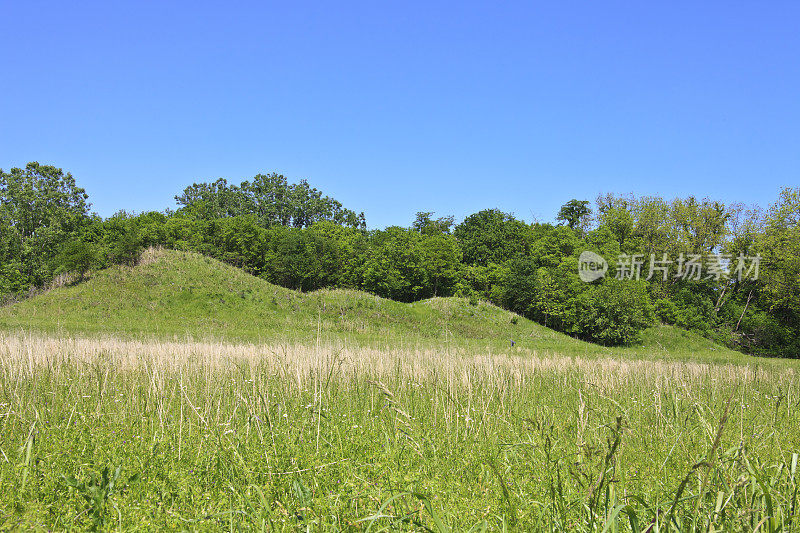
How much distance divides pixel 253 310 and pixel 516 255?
3152 centimetres

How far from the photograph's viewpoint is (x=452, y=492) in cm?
290

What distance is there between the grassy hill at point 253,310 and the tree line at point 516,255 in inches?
148

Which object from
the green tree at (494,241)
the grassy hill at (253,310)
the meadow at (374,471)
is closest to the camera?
the meadow at (374,471)

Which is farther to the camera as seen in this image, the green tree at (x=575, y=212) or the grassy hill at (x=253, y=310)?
the green tree at (x=575, y=212)

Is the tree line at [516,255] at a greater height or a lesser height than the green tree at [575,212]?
lesser

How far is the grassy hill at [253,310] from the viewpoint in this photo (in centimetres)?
3003

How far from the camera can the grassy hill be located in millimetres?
30031

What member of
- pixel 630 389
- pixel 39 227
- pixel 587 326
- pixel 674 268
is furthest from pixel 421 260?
pixel 39 227

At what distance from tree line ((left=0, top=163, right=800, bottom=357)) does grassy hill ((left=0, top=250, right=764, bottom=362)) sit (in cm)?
375

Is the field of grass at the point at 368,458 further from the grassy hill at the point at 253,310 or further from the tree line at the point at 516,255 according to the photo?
the tree line at the point at 516,255

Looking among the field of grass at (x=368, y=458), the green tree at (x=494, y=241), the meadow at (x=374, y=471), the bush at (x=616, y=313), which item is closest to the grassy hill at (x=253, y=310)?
the bush at (x=616, y=313)

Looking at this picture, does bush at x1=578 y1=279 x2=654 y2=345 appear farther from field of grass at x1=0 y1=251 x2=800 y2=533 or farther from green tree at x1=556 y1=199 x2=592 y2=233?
field of grass at x1=0 y1=251 x2=800 y2=533

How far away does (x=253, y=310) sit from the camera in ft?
111

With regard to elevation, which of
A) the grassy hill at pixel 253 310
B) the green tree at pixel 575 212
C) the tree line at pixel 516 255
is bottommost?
the grassy hill at pixel 253 310
